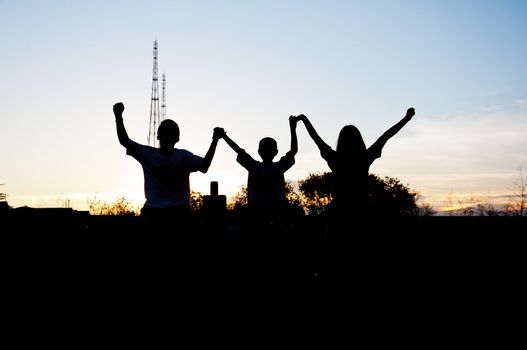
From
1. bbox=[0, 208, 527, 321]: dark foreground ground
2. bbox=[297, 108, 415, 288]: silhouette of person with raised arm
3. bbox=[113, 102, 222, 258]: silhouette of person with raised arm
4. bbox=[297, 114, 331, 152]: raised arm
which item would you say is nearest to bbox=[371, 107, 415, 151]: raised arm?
bbox=[297, 108, 415, 288]: silhouette of person with raised arm

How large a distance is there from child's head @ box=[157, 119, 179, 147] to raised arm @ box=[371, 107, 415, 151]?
211 centimetres

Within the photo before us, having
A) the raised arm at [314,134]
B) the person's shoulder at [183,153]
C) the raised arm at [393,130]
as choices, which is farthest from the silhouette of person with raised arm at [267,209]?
the raised arm at [393,130]

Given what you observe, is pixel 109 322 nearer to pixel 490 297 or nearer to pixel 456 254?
pixel 490 297

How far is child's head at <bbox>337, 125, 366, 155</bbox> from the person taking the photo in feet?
16.8

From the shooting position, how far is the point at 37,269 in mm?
7559

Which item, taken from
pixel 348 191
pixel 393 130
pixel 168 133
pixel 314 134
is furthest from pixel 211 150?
pixel 393 130

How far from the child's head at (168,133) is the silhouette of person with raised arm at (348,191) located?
164cm

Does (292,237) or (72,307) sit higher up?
(292,237)

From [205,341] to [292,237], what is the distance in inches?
166

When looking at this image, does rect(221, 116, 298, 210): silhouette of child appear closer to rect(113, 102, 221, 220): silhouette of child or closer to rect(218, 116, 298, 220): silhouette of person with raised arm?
rect(218, 116, 298, 220): silhouette of person with raised arm

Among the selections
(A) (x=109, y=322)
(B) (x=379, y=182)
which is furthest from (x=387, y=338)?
(B) (x=379, y=182)

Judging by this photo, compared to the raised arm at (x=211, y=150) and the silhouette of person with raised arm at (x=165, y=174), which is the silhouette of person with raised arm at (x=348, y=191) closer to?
the raised arm at (x=211, y=150)

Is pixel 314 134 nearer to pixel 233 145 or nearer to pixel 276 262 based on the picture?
pixel 233 145

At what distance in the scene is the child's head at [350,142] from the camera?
5.12 metres
